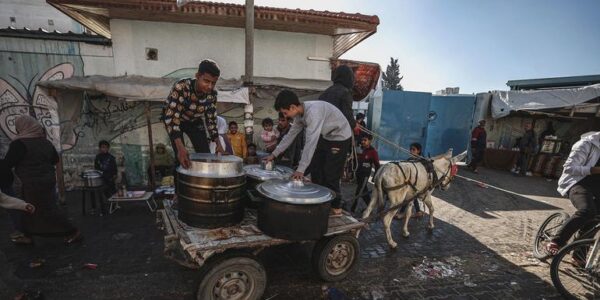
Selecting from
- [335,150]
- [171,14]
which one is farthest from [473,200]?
[171,14]

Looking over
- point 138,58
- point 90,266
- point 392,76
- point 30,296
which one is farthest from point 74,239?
point 392,76

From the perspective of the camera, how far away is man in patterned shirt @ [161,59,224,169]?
3055 mm

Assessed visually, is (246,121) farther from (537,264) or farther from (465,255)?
(537,264)

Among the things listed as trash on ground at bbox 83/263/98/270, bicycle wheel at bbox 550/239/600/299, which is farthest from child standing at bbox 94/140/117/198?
bicycle wheel at bbox 550/239/600/299

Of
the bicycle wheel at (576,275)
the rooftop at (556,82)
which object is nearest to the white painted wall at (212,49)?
the bicycle wheel at (576,275)

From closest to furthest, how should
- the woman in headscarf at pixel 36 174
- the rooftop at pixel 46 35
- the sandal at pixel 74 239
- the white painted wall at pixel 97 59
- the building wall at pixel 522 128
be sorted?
the woman in headscarf at pixel 36 174 → the sandal at pixel 74 239 → the rooftop at pixel 46 35 → the white painted wall at pixel 97 59 → the building wall at pixel 522 128

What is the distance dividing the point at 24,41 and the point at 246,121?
5649 mm

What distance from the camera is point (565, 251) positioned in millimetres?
3451

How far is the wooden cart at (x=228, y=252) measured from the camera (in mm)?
2502

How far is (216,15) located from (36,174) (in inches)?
197

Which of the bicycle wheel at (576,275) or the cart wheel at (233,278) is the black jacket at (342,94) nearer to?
the cart wheel at (233,278)

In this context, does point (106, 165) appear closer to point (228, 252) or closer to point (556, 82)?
point (228, 252)

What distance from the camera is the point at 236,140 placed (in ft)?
23.8

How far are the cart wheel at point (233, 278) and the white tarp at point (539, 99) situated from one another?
1332 centimetres
